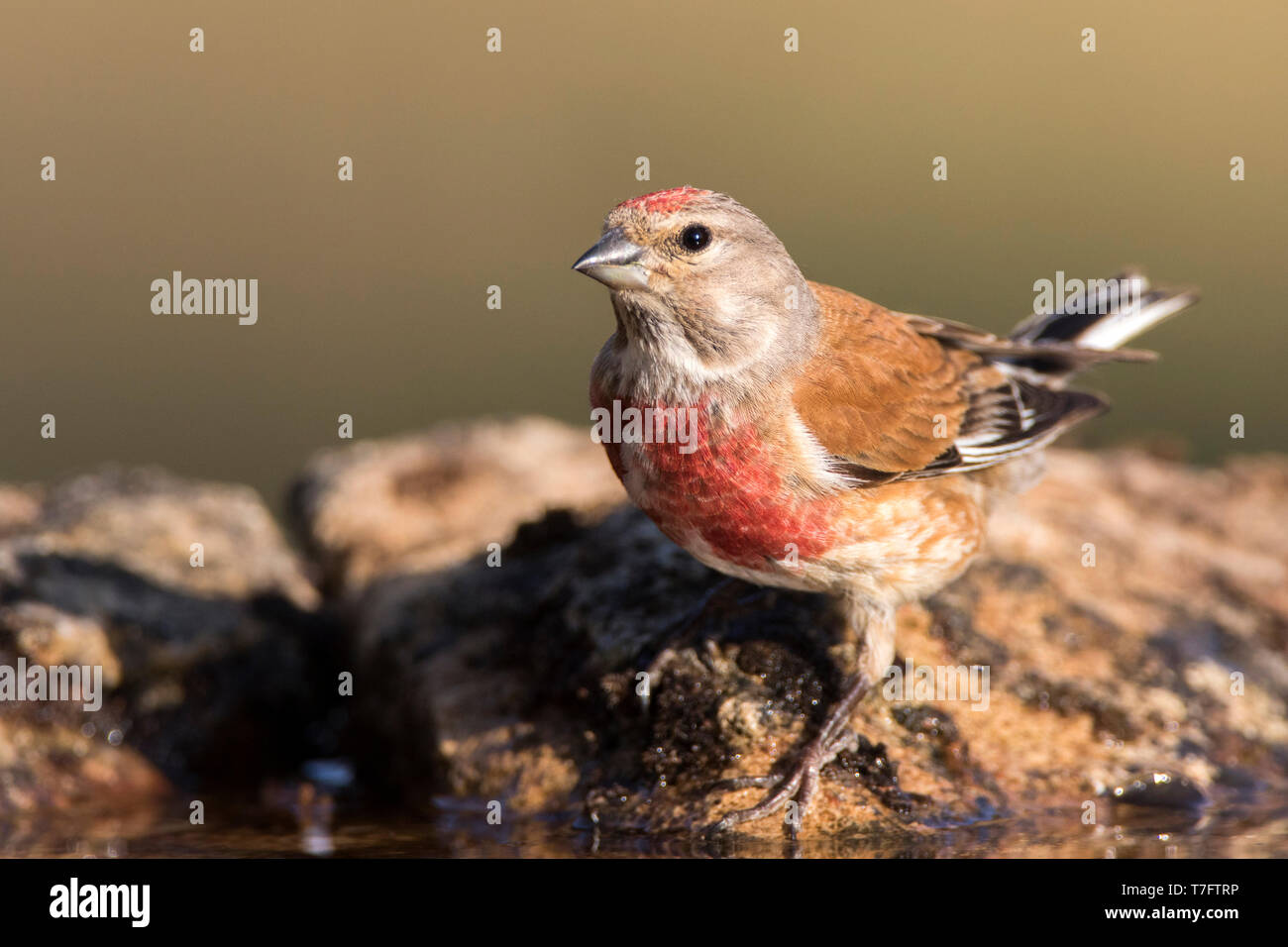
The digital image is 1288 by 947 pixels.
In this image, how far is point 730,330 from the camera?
185 inches

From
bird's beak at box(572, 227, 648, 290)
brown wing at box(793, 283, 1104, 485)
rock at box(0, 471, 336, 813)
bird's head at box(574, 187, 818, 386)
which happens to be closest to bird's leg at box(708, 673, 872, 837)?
brown wing at box(793, 283, 1104, 485)

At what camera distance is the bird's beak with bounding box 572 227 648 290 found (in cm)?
443

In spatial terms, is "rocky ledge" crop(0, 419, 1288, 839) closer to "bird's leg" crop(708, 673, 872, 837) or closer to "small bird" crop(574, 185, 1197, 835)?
"bird's leg" crop(708, 673, 872, 837)

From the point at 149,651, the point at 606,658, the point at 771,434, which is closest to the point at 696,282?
the point at 771,434

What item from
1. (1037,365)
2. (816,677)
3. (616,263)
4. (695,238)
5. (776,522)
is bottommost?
(816,677)

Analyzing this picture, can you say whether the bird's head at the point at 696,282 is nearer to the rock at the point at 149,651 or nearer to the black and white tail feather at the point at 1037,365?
the black and white tail feather at the point at 1037,365

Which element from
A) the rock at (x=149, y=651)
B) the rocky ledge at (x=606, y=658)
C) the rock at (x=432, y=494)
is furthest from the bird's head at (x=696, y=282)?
the rock at (x=149, y=651)

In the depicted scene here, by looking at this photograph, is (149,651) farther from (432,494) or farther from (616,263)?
(616,263)

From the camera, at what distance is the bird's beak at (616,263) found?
4.43 metres

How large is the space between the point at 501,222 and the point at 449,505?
8541mm

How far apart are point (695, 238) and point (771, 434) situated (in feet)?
2.25

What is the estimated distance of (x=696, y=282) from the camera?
4.60 metres

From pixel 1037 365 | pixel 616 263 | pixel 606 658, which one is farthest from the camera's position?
pixel 1037 365
